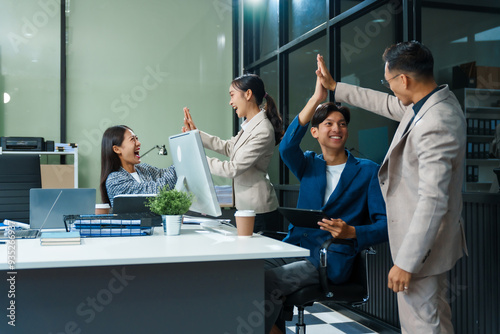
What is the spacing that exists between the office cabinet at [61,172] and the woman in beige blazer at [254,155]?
3.20 m

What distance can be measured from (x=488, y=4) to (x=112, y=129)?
7.20ft

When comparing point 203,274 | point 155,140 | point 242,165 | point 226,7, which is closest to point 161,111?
point 155,140

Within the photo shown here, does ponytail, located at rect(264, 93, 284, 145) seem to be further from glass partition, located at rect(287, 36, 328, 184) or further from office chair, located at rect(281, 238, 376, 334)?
glass partition, located at rect(287, 36, 328, 184)

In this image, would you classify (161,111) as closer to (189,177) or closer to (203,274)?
(189,177)

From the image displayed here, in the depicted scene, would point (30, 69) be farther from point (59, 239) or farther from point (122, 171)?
point (59, 239)

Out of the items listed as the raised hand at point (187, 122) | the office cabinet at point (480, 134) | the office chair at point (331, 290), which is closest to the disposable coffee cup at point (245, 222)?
the office chair at point (331, 290)

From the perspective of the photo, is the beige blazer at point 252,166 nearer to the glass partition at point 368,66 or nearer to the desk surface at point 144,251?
the desk surface at point 144,251

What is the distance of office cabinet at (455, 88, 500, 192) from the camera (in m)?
2.56

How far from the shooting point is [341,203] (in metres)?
2.31

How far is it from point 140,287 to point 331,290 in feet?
2.89

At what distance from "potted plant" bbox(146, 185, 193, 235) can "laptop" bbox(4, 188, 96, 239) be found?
427mm

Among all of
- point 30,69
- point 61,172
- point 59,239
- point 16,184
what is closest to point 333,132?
point 59,239

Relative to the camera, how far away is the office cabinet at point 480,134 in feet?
8.39

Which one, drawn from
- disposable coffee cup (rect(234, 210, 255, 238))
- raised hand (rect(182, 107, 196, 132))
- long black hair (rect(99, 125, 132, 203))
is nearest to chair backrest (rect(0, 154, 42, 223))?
long black hair (rect(99, 125, 132, 203))
